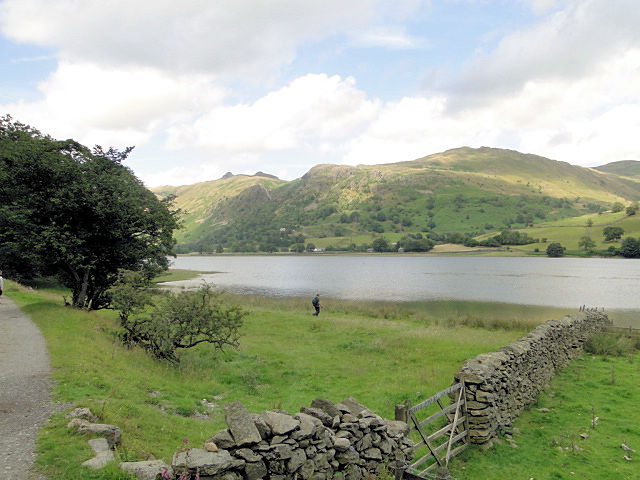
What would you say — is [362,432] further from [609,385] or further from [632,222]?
[632,222]

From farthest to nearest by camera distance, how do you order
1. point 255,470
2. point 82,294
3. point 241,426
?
1. point 82,294
2. point 241,426
3. point 255,470

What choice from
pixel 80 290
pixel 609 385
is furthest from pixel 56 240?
pixel 609 385

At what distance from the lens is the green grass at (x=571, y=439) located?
10516mm

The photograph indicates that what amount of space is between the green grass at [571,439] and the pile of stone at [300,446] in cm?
332

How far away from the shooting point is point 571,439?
39.0 feet

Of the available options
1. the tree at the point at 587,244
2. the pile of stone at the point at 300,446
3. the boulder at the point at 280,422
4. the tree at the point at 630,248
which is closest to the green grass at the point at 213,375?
the pile of stone at the point at 300,446

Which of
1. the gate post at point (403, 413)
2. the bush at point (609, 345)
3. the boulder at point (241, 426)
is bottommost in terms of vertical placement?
the bush at point (609, 345)

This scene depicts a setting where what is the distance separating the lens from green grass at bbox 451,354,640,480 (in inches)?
414

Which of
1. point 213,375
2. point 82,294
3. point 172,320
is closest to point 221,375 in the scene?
point 213,375

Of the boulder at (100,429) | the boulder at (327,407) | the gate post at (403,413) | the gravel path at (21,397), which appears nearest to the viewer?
the gravel path at (21,397)

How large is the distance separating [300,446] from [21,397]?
7.18 metres

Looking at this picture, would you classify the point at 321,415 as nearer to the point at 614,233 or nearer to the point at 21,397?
the point at 21,397

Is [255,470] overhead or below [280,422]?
below

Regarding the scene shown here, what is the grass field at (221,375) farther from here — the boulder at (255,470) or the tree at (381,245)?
the tree at (381,245)
